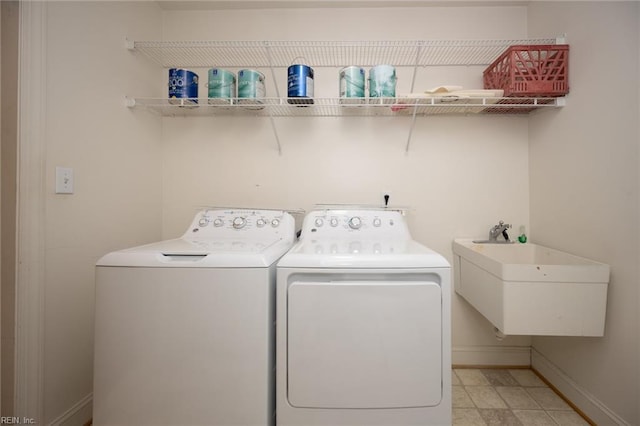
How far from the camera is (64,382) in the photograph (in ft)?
4.22

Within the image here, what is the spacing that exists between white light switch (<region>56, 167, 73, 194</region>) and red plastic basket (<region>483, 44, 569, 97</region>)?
2.31 metres

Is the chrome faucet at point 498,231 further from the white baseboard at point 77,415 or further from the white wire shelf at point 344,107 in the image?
the white baseboard at point 77,415

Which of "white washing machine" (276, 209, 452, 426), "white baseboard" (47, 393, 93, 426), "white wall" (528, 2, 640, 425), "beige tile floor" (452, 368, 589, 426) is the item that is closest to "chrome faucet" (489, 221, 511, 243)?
"white wall" (528, 2, 640, 425)

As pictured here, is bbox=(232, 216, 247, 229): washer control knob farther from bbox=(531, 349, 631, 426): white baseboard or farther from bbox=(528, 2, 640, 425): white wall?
bbox=(531, 349, 631, 426): white baseboard

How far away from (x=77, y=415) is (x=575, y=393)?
2552mm

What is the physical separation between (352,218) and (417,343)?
762 millimetres

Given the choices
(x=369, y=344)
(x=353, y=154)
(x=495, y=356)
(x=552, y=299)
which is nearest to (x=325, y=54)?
(x=353, y=154)

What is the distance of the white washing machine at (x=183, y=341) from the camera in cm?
104

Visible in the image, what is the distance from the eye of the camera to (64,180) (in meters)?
1.27

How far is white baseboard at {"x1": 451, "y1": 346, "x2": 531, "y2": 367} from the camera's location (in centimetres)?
190

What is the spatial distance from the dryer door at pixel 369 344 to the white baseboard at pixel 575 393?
3.19 feet

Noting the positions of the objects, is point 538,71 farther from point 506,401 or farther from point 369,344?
point 506,401

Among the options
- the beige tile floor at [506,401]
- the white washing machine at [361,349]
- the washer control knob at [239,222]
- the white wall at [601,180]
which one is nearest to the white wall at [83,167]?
the washer control knob at [239,222]

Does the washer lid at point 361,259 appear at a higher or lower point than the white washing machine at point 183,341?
higher
